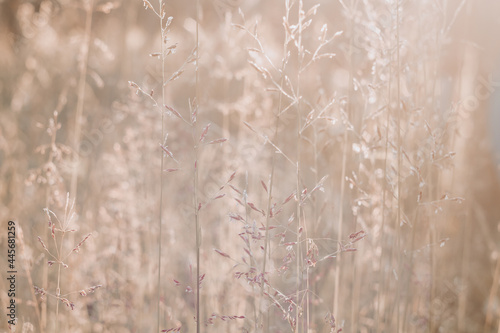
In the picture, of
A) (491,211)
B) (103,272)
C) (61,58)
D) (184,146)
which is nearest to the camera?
(103,272)

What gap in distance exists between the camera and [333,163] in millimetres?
2477

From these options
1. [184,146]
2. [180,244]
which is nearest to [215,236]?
[180,244]

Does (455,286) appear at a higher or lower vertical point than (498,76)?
lower

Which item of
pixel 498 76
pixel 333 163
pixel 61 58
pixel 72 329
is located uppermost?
pixel 61 58

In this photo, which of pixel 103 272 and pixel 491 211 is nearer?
pixel 103 272

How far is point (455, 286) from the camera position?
2.12m

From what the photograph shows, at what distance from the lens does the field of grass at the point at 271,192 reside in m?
1.13

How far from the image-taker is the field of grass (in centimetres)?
113

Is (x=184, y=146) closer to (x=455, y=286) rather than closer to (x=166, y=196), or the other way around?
(x=166, y=196)

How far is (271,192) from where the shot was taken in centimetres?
128

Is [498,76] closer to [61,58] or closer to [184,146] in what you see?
[184,146]

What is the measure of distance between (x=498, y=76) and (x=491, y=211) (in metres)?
0.88

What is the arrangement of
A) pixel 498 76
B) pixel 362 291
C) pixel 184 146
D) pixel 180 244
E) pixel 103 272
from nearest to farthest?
1. pixel 103 272
2. pixel 362 291
3. pixel 180 244
4. pixel 184 146
5. pixel 498 76

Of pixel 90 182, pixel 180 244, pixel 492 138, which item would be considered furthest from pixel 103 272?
pixel 492 138
